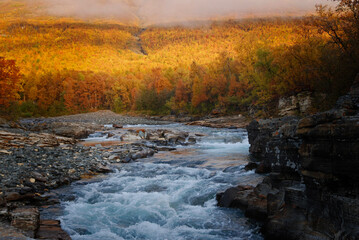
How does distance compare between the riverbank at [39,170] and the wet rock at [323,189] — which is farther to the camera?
the riverbank at [39,170]

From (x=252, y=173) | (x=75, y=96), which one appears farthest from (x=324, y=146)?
(x=75, y=96)

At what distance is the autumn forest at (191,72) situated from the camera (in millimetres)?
19672

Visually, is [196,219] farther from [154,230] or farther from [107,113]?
[107,113]

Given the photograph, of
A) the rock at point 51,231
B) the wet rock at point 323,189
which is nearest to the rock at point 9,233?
the rock at point 51,231

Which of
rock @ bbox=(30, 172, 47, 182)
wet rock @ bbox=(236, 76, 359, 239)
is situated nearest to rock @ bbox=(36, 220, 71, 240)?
rock @ bbox=(30, 172, 47, 182)

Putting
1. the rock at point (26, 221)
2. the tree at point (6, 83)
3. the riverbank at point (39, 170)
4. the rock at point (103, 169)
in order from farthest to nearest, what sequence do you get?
the tree at point (6, 83), the rock at point (103, 169), the riverbank at point (39, 170), the rock at point (26, 221)

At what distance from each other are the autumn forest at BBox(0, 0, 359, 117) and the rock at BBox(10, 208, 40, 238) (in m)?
16.1

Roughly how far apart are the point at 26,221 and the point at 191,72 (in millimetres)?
69818

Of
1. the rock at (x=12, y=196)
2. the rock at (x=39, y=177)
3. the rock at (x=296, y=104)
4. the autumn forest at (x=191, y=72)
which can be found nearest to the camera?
the rock at (x=12, y=196)

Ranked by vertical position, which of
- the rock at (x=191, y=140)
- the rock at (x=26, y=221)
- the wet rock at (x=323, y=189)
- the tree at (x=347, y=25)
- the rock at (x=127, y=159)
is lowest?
the rock at (x=127, y=159)

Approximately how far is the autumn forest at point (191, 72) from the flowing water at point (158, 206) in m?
10.3

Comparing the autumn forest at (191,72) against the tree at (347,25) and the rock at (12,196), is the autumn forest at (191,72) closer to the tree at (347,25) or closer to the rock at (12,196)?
the tree at (347,25)

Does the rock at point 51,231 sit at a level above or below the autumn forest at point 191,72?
below

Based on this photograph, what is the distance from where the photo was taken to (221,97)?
Answer: 55375mm
